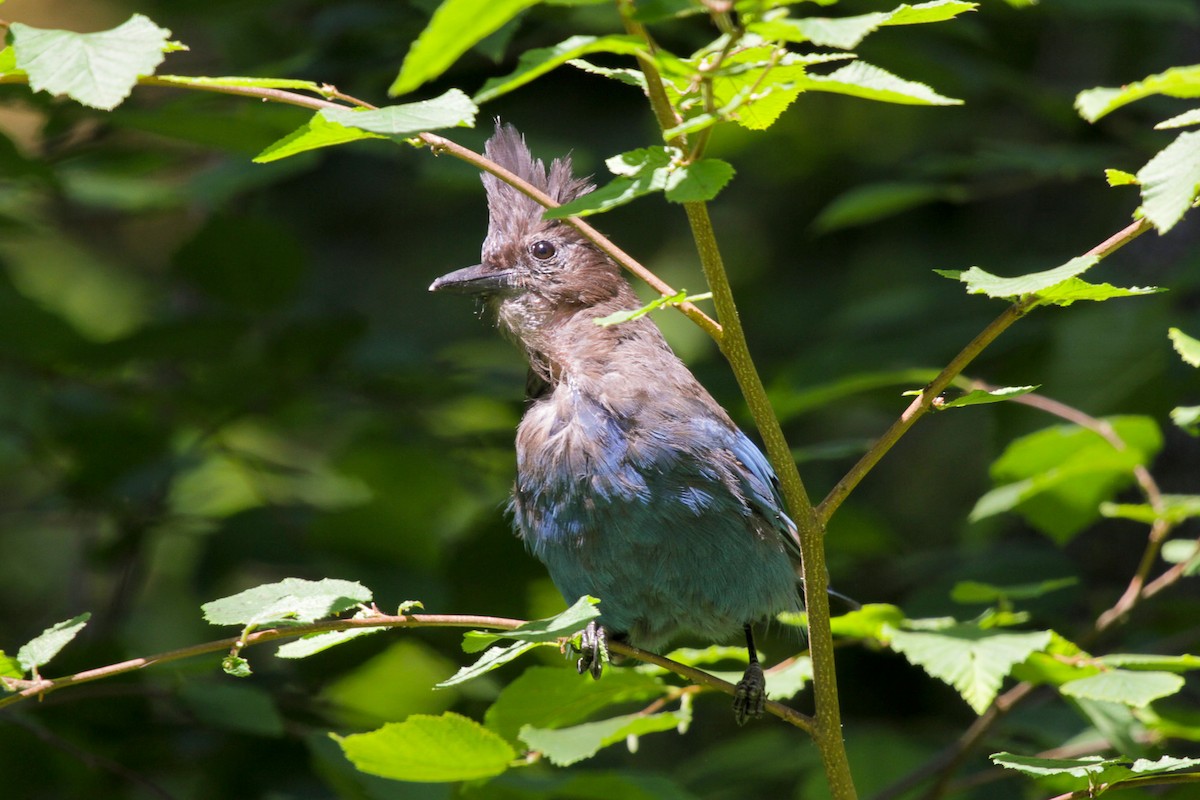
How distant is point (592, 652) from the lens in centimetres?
334

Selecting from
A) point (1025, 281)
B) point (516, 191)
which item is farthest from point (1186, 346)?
point (516, 191)

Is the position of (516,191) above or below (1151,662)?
above

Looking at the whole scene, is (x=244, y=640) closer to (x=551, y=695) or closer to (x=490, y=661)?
(x=490, y=661)

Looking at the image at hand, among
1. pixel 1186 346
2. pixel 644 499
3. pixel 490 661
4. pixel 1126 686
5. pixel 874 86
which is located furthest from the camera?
pixel 644 499

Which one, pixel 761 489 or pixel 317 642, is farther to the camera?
pixel 761 489

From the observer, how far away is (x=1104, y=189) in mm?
6156

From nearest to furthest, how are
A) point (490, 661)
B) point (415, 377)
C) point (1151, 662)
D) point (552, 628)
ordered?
point (552, 628)
point (490, 661)
point (1151, 662)
point (415, 377)

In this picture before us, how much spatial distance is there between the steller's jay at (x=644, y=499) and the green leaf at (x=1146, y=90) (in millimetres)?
1727

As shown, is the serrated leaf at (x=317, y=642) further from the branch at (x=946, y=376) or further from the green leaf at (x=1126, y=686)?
the green leaf at (x=1126, y=686)

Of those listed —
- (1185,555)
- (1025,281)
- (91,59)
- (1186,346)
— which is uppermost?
(91,59)

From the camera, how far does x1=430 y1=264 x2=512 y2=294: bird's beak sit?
4.08m

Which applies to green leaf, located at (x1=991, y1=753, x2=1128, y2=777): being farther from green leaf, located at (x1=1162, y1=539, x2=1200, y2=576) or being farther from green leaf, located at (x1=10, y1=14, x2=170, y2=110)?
green leaf, located at (x1=10, y1=14, x2=170, y2=110)

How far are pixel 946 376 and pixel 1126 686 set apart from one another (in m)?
1.12

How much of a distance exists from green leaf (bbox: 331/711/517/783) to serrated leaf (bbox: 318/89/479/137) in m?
1.11
